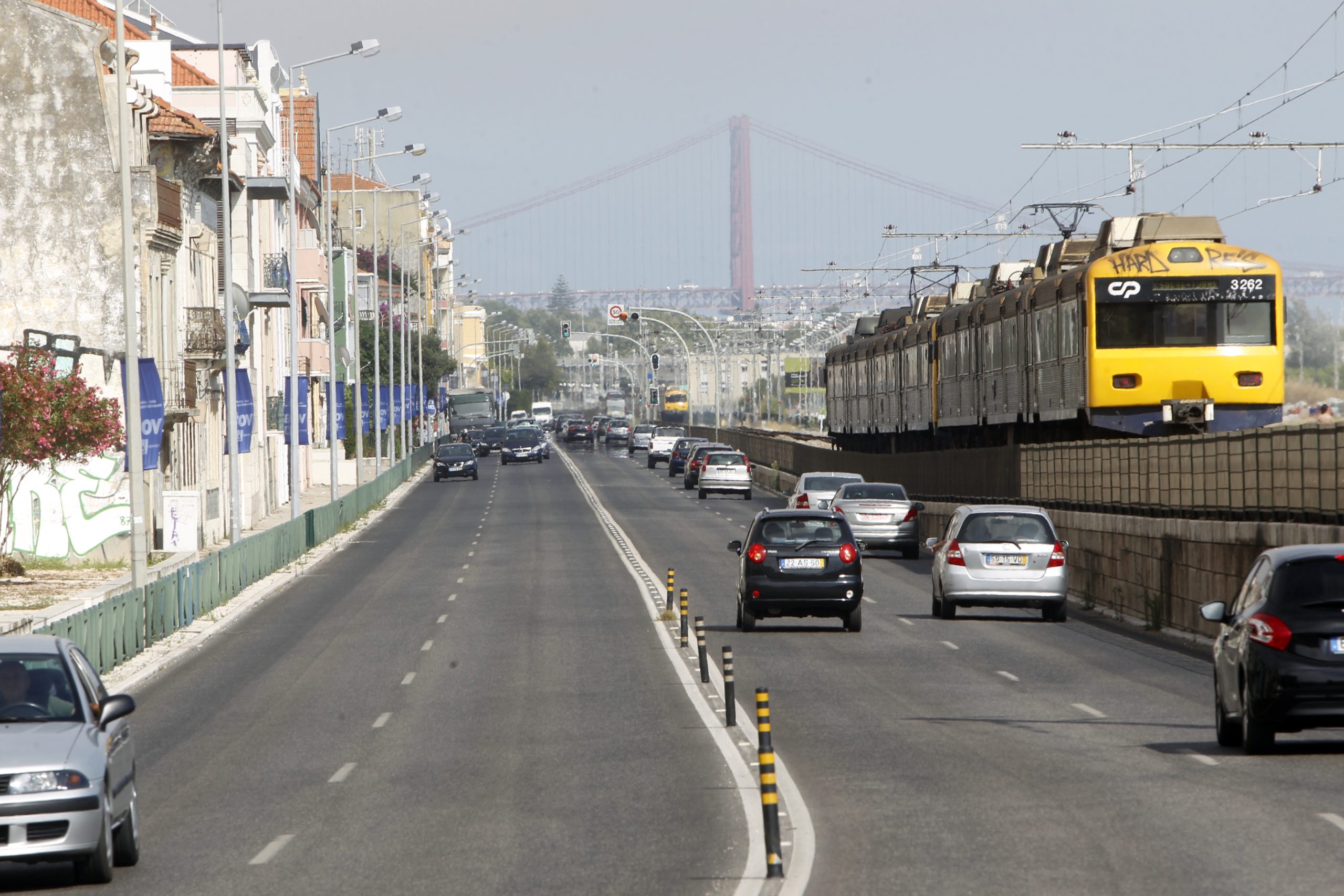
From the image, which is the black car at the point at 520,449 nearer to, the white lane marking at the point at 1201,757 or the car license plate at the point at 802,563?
the car license plate at the point at 802,563

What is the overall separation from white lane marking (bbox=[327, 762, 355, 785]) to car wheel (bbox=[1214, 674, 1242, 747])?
253 inches

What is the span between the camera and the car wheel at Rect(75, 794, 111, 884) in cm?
1013

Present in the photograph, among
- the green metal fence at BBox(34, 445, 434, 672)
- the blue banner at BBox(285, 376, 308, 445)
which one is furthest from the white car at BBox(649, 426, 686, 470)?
the green metal fence at BBox(34, 445, 434, 672)

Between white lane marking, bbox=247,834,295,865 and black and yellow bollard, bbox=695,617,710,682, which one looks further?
black and yellow bollard, bbox=695,617,710,682

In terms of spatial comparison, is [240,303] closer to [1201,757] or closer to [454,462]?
[454,462]

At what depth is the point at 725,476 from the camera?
6950 centimetres

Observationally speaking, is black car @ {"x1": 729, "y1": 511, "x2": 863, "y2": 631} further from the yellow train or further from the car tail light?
the car tail light

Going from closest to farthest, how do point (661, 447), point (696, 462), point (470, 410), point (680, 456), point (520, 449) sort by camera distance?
1. point (696, 462)
2. point (680, 456)
3. point (661, 447)
4. point (520, 449)
5. point (470, 410)

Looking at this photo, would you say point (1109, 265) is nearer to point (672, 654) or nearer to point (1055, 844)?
point (672, 654)

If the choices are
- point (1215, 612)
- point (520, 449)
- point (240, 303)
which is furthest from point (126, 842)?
point (520, 449)

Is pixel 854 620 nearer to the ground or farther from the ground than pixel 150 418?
nearer to the ground

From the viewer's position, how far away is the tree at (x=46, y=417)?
3606 cm

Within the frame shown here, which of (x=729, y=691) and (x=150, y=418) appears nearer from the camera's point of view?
(x=729, y=691)

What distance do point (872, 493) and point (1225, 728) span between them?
28.1 m
